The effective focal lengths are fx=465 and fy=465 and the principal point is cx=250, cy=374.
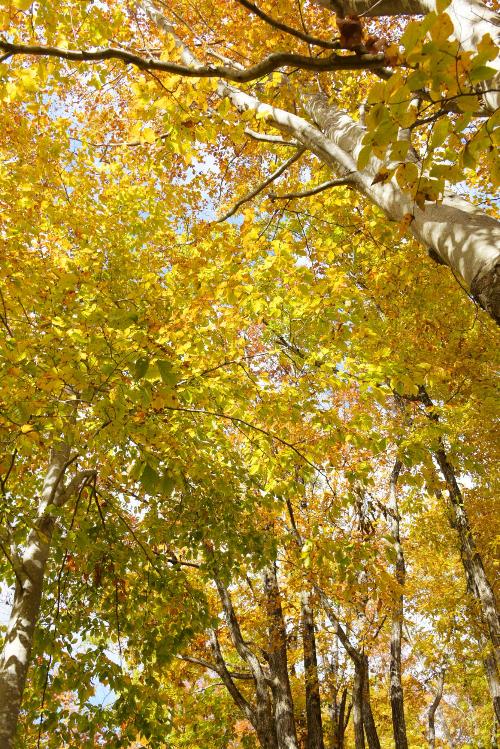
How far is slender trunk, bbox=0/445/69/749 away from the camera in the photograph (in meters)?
4.18

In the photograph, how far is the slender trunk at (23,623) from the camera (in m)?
4.18

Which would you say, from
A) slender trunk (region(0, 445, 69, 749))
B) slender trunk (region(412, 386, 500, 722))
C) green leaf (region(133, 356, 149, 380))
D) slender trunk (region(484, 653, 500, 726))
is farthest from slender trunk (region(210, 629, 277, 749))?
green leaf (region(133, 356, 149, 380))

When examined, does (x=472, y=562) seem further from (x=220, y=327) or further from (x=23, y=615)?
(x=23, y=615)

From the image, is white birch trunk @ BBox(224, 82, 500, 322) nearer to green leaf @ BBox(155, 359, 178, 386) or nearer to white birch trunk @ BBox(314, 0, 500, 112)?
white birch trunk @ BBox(314, 0, 500, 112)

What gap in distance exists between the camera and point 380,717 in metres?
17.5

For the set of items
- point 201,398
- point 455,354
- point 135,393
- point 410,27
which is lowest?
point 135,393

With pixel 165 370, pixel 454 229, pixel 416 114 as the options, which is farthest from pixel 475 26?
pixel 165 370

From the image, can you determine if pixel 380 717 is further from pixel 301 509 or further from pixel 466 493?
pixel 301 509

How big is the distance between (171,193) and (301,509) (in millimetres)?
6785

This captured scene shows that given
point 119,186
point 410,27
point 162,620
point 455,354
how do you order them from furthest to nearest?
point 455,354
point 119,186
point 162,620
point 410,27

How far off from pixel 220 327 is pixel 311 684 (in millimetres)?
8402

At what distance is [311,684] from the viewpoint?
969 centimetres

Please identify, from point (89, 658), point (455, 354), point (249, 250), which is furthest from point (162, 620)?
point (455, 354)

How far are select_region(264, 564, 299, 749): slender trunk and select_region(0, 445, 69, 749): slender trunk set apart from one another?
15.9ft
